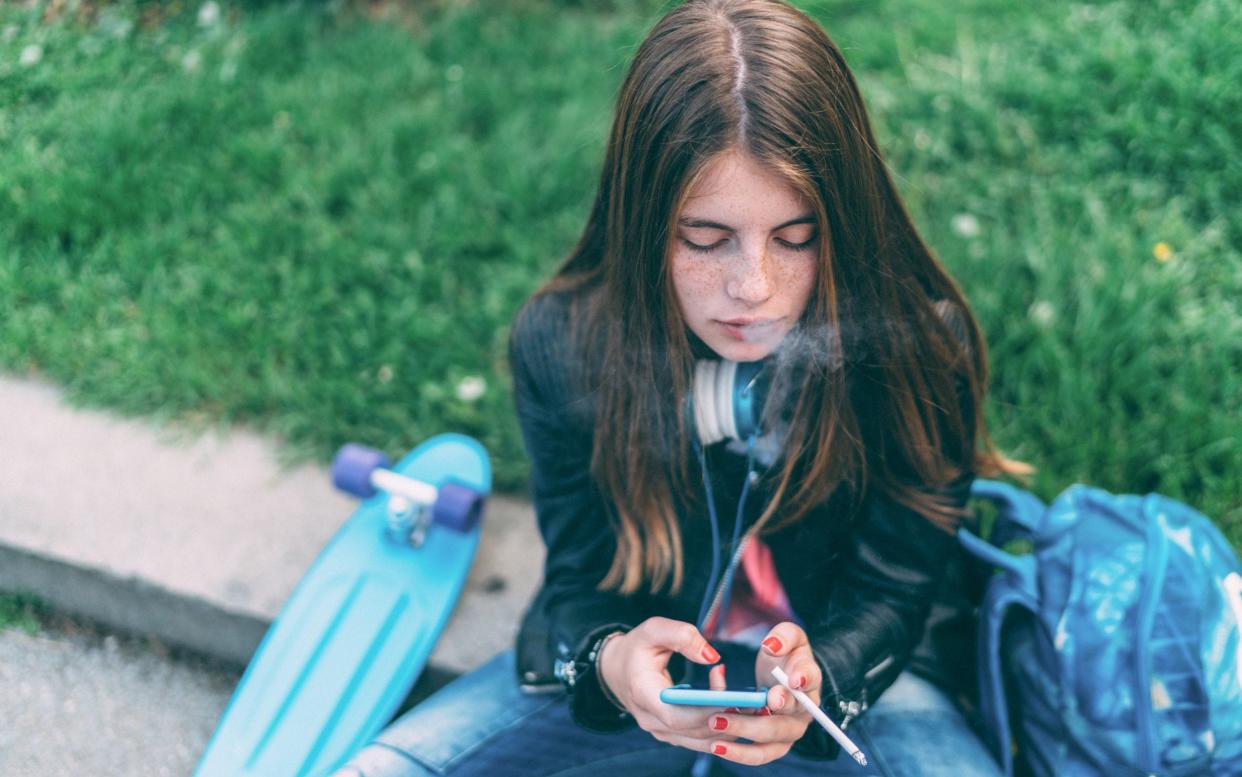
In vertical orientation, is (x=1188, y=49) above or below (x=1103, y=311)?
above

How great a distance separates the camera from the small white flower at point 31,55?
2508 mm

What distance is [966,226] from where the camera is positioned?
2.62 metres

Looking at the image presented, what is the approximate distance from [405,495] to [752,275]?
→ 1.03m

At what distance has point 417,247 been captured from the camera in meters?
2.74

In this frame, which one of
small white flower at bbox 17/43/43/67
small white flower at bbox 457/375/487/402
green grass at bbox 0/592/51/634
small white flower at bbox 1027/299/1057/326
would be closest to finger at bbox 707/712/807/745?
small white flower at bbox 457/375/487/402

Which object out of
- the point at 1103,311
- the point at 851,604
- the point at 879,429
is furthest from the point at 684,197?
the point at 1103,311

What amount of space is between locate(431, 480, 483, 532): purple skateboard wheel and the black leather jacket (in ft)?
1.26

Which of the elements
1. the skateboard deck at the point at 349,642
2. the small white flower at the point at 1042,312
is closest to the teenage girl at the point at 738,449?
the skateboard deck at the point at 349,642

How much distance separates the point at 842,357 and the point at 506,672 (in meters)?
0.79

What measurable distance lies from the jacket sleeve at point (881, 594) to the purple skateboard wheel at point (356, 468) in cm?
95

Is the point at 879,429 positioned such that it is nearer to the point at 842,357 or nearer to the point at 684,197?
the point at 842,357

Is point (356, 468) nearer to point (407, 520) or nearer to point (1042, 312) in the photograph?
point (407, 520)

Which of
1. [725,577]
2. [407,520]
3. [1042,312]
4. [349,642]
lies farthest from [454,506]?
[1042,312]

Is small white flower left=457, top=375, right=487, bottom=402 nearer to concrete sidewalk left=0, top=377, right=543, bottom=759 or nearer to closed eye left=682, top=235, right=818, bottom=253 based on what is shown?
concrete sidewalk left=0, top=377, right=543, bottom=759
